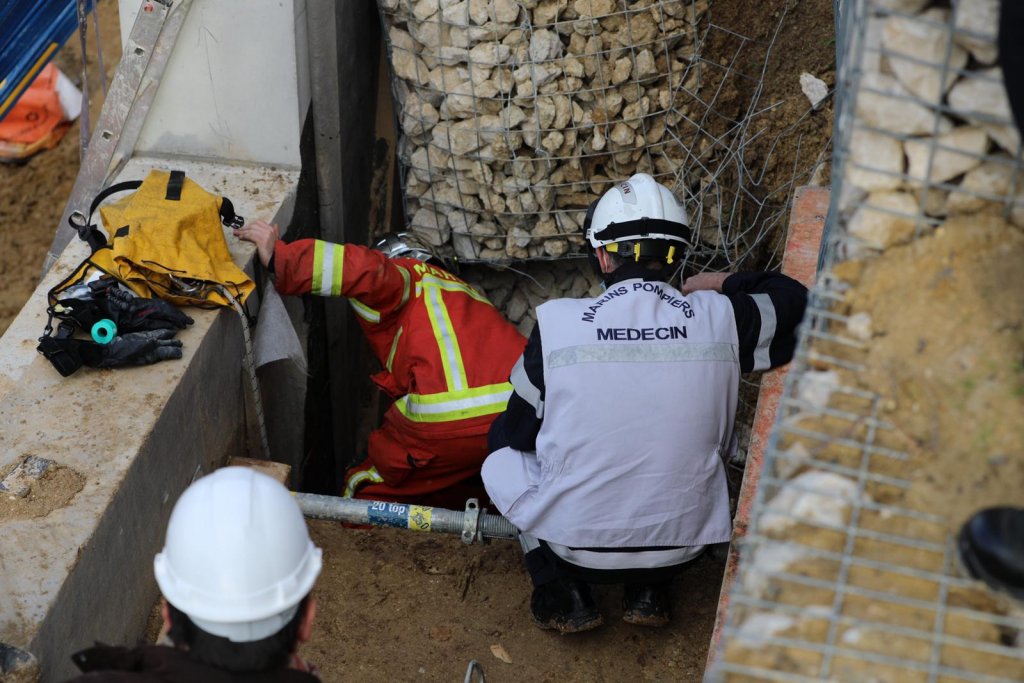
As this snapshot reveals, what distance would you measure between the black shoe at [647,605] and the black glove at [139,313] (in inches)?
76.5

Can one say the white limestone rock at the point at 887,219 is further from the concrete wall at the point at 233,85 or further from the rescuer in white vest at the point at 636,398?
the concrete wall at the point at 233,85

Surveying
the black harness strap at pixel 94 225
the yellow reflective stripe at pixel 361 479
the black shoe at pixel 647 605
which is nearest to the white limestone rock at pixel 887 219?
the black shoe at pixel 647 605

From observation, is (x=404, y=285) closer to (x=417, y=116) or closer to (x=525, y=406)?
(x=417, y=116)

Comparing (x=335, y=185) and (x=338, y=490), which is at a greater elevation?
(x=335, y=185)

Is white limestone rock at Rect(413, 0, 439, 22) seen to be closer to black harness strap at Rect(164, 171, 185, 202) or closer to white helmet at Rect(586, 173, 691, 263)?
black harness strap at Rect(164, 171, 185, 202)

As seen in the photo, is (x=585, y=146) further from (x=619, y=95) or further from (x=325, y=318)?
(x=325, y=318)

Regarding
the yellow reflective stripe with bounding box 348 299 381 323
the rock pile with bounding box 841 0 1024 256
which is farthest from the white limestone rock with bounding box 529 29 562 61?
the rock pile with bounding box 841 0 1024 256

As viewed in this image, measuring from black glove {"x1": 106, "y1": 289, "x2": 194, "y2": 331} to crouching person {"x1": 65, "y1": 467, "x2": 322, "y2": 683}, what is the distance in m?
1.90

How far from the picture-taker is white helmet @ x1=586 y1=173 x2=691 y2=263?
3.70m

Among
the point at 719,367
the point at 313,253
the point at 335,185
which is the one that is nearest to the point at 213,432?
the point at 313,253

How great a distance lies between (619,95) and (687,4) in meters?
0.49

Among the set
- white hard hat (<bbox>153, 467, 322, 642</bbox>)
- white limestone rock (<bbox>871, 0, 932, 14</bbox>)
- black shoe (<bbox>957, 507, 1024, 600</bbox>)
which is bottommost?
white hard hat (<bbox>153, 467, 322, 642</bbox>)

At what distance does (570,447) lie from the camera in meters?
3.57

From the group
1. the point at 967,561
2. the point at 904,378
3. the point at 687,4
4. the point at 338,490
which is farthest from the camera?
the point at 338,490
